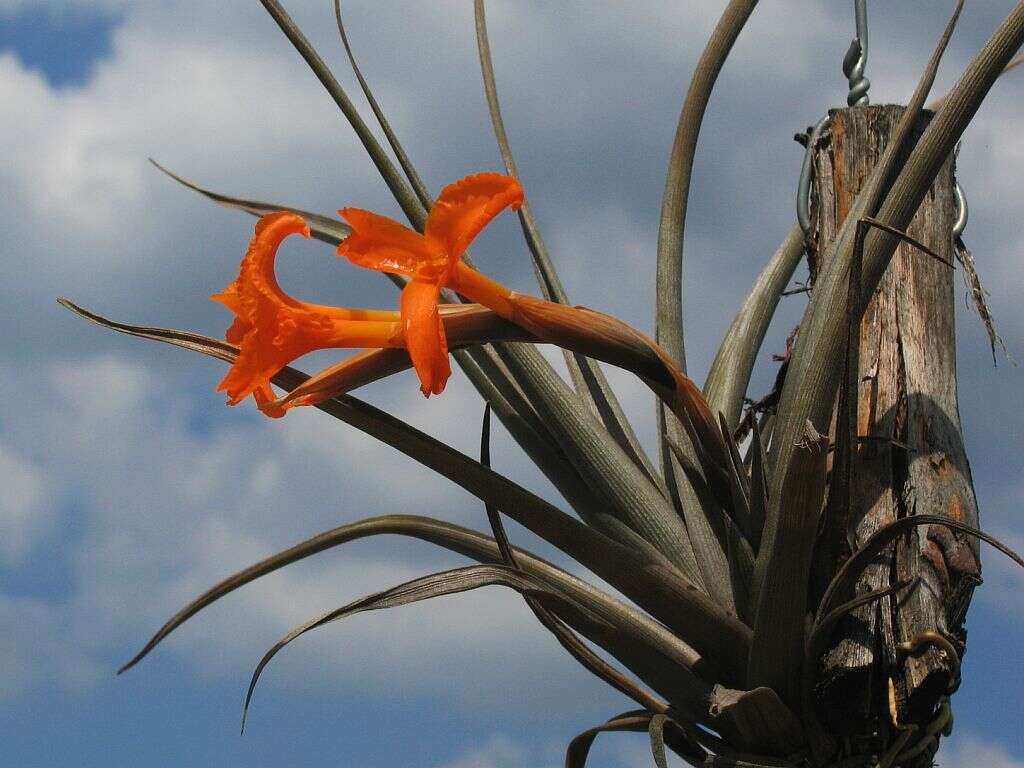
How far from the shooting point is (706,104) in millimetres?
2162

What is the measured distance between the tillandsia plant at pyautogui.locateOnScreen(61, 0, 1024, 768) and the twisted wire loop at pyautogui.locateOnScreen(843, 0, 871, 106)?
0.16m

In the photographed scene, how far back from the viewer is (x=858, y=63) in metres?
2.16

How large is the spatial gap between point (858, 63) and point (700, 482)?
0.92m

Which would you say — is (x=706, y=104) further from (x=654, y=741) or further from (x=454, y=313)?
(x=654, y=741)

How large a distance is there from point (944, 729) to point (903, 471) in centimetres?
39

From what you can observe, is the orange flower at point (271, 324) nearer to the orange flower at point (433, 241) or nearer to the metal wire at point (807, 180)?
the orange flower at point (433, 241)

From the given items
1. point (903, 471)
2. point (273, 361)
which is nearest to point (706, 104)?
point (903, 471)

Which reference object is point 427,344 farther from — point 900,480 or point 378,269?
point 900,480

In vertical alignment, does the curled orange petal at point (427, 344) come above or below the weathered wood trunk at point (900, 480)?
below

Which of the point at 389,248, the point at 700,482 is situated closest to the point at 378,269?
the point at 389,248

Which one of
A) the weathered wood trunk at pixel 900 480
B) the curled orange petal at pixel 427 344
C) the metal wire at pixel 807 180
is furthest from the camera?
the metal wire at pixel 807 180

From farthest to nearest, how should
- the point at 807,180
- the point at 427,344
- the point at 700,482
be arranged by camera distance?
1. the point at 807,180
2. the point at 700,482
3. the point at 427,344

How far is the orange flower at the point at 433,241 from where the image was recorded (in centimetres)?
130

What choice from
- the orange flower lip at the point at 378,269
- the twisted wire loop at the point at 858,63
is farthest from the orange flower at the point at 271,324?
the twisted wire loop at the point at 858,63
